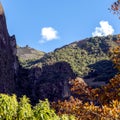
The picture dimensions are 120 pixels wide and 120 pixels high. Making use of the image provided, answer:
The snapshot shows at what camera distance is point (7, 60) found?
319ft

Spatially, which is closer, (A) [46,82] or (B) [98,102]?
(B) [98,102]

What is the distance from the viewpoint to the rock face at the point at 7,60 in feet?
300

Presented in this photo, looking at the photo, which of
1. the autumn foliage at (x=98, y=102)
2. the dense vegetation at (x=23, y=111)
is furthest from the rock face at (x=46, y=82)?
the dense vegetation at (x=23, y=111)

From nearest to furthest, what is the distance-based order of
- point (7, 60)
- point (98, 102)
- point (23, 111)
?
point (23, 111), point (98, 102), point (7, 60)

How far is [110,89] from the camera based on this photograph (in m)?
19.9

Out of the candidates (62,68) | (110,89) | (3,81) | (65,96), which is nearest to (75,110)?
(110,89)

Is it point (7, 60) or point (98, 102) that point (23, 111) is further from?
point (7, 60)

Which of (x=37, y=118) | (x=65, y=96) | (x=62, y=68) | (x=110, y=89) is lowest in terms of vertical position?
(x=37, y=118)

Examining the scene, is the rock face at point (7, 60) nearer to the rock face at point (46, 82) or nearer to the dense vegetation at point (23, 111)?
the rock face at point (46, 82)

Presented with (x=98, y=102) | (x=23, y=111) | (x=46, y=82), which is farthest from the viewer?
(x=46, y=82)

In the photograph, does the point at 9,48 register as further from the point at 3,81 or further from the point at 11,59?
the point at 3,81

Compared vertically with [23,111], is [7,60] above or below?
above

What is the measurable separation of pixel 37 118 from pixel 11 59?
284 ft

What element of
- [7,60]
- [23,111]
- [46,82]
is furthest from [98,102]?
[46,82]
